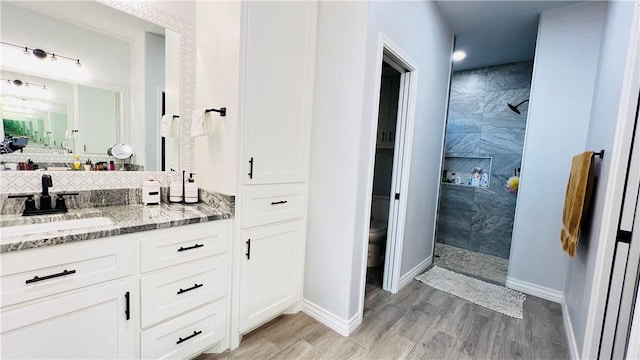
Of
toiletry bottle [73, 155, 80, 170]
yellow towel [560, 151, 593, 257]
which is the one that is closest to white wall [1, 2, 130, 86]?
toiletry bottle [73, 155, 80, 170]

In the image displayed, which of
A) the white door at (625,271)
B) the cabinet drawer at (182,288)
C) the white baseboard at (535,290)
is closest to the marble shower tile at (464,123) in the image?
the white baseboard at (535,290)

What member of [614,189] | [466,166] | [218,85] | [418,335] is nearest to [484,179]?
[466,166]

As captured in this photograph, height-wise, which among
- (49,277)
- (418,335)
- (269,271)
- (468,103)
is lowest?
(418,335)

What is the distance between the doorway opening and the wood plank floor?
36 centimetres

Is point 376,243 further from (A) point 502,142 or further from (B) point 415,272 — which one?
(A) point 502,142

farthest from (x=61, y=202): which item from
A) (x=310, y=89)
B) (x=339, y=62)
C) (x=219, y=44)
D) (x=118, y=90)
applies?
(x=339, y=62)

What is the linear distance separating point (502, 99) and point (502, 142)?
1.89ft

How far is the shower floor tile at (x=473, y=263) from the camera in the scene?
3.02 meters

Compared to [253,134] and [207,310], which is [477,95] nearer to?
[253,134]

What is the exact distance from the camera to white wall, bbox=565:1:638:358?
1.43 m

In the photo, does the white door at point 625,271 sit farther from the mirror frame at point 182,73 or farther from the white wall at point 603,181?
the mirror frame at point 182,73

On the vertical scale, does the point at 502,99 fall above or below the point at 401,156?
above

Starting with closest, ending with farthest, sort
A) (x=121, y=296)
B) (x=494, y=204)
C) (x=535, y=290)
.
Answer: (x=121, y=296), (x=535, y=290), (x=494, y=204)

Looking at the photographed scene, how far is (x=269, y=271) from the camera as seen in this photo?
1.82 metres
